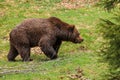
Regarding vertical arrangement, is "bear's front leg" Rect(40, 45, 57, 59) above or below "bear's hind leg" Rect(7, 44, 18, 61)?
above

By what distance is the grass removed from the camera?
44.6ft

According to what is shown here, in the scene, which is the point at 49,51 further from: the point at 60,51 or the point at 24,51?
the point at 60,51

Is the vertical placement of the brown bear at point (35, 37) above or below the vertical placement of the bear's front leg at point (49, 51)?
above

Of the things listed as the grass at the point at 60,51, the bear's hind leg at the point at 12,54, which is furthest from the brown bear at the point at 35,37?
the grass at the point at 60,51

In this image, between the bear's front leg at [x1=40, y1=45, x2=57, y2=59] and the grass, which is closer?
the grass

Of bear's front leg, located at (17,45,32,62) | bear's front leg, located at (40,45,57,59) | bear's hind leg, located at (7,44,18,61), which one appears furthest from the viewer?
bear's hind leg, located at (7,44,18,61)

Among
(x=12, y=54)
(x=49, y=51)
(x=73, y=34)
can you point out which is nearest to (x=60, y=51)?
(x=73, y=34)

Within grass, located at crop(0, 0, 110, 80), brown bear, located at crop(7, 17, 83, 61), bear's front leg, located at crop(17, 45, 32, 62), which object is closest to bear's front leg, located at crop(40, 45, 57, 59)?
brown bear, located at crop(7, 17, 83, 61)

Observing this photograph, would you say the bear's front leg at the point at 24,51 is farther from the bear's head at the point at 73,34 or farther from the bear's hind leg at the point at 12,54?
the bear's head at the point at 73,34

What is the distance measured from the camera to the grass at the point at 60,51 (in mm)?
13594

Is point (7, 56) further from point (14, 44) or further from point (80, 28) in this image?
point (80, 28)

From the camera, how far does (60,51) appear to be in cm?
1803

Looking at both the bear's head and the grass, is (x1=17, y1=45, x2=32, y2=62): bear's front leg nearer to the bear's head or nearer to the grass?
the grass

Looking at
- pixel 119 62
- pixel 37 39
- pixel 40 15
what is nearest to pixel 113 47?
pixel 119 62
